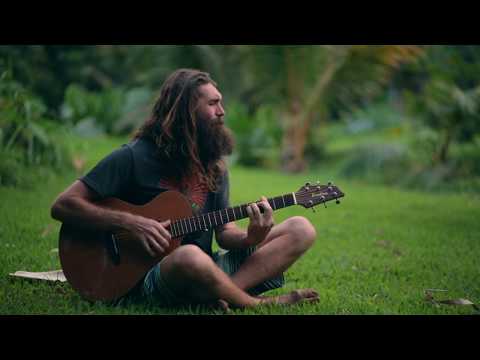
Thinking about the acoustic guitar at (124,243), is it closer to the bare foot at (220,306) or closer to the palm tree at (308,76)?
the bare foot at (220,306)

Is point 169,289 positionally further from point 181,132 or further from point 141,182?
point 181,132

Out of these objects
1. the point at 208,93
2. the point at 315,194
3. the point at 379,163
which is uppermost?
the point at 208,93

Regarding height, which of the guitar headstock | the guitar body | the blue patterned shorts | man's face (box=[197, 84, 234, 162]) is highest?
man's face (box=[197, 84, 234, 162])

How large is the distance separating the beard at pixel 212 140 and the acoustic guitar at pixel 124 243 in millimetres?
404

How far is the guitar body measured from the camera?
3.66 m

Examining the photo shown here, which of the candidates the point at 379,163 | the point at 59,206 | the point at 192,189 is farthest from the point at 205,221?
the point at 379,163

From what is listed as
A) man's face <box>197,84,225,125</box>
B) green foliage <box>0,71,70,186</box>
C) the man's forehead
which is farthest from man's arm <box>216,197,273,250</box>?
green foliage <box>0,71,70,186</box>

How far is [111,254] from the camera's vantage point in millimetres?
3686

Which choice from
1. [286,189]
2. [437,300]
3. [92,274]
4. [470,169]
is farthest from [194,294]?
[470,169]

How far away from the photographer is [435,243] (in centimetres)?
588

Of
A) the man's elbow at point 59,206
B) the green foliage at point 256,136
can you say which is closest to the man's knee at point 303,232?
the man's elbow at point 59,206

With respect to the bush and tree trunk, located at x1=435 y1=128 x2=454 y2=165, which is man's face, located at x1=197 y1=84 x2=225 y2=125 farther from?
the bush

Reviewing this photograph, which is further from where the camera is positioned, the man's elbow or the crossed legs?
the man's elbow

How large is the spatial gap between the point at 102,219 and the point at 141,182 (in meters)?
0.33
